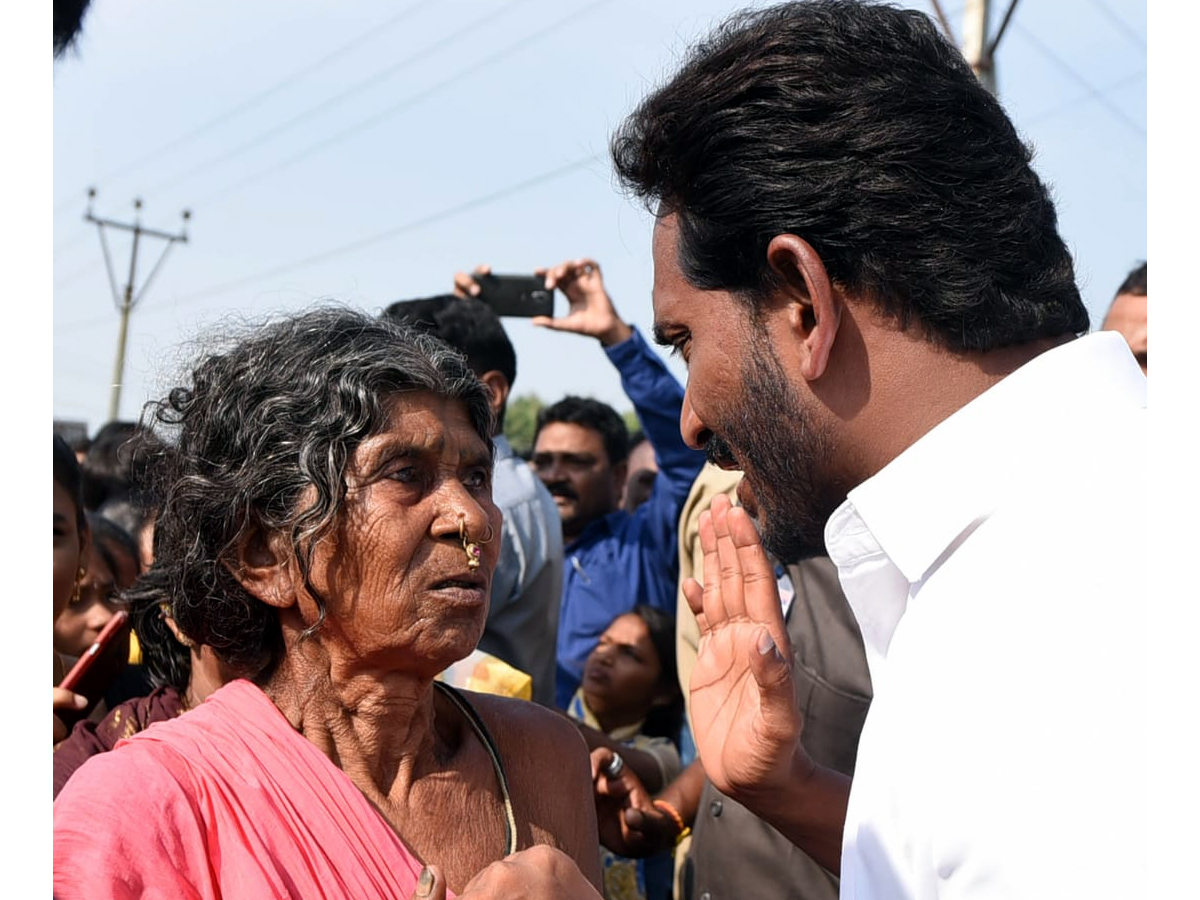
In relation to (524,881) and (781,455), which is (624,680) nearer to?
(781,455)

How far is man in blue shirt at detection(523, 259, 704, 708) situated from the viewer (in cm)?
539

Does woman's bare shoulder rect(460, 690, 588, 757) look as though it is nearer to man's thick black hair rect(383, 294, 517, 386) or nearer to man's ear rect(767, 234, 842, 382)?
man's ear rect(767, 234, 842, 382)

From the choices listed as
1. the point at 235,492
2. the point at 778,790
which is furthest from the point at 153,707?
the point at 778,790

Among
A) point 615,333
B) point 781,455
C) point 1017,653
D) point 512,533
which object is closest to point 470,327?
point 615,333

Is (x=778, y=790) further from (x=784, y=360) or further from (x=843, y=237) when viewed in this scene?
(x=843, y=237)

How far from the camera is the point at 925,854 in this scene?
161cm

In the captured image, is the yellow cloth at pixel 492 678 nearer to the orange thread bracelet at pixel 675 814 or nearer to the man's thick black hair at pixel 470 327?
the orange thread bracelet at pixel 675 814

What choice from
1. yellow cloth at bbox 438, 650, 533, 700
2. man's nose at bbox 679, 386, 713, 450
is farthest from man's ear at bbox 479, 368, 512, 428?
man's nose at bbox 679, 386, 713, 450

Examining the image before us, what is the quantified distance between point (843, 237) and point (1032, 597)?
703mm

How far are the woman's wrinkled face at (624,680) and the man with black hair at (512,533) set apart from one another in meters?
0.49

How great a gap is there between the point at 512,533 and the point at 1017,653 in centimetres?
304

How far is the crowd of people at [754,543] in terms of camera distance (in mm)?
1616

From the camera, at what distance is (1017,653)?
62.7 inches
